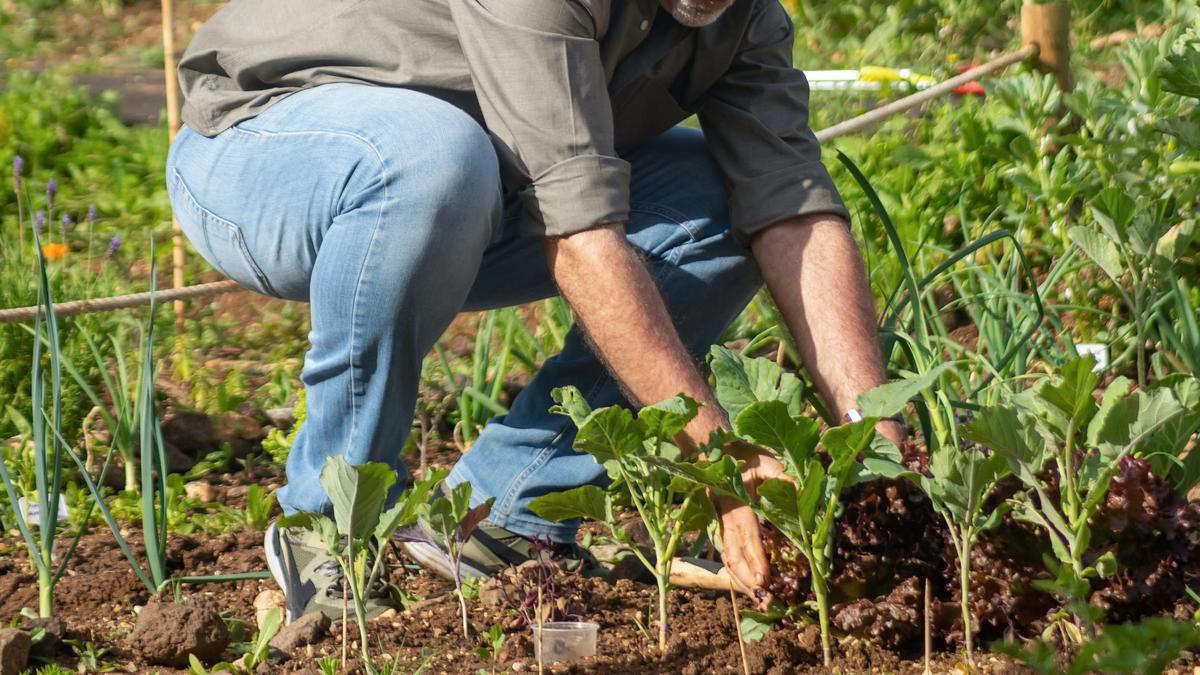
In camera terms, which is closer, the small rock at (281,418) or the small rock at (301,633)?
the small rock at (301,633)

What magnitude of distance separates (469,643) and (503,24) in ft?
2.90

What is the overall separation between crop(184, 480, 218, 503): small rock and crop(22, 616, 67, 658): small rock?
2.79ft

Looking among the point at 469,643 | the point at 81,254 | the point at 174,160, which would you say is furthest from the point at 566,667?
the point at 81,254

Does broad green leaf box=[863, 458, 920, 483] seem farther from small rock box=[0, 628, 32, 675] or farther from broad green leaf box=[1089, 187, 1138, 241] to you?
small rock box=[0, 628, 32, 675]

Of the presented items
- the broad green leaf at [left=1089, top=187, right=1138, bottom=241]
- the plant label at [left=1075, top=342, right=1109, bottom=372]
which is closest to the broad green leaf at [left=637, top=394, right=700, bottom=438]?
the broad green leaf at [left=1089, top=187, right=1138, bottom=241]

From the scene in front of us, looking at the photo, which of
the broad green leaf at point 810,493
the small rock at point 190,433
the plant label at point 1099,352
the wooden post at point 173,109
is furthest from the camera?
the wooden post at point 173,109

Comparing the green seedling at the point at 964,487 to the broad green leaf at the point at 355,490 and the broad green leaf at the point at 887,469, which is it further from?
the broad green leaf at the point at 355,490

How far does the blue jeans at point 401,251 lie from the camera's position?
2094 millimetres

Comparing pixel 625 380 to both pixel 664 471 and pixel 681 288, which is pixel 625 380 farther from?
pixel 681 288

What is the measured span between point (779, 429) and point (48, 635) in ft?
3.58

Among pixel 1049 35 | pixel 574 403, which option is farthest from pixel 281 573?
pixel 1049 35

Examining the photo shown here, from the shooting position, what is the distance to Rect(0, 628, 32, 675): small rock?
6.08ft

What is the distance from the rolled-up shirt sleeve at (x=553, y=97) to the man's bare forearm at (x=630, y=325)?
0.05 metres

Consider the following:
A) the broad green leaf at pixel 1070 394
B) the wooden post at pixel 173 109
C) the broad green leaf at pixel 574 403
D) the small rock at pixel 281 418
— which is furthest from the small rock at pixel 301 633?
the wooden post at pixel 173 109
